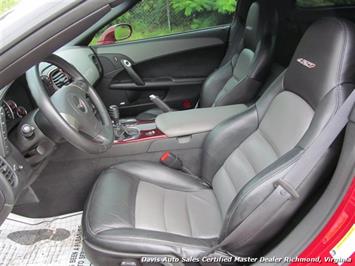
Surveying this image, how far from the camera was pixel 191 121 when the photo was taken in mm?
1959

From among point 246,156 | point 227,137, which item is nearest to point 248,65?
point 227,137

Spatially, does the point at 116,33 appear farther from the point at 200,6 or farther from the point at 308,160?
the point at 308,160

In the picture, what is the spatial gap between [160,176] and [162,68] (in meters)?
1.39

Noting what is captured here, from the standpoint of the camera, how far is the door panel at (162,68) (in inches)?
115

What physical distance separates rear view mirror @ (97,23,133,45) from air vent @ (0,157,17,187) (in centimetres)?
147

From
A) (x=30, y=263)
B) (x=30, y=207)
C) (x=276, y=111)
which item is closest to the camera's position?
(x=276, y=111)

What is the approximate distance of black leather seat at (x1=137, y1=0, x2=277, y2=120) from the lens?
2.13 m

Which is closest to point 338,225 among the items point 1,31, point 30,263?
point 1,31

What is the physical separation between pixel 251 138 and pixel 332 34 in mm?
520

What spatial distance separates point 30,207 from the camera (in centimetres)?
193

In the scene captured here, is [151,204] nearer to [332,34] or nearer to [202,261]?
[202,261]

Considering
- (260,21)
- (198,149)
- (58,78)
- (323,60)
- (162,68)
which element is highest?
(323,60)

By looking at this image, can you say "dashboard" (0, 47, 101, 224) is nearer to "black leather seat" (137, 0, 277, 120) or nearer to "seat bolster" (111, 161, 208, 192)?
"seat bolster" (111, 161, 208, 192)

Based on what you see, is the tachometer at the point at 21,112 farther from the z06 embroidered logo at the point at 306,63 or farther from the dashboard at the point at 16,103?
the z06 embroidered logo at the point at 306,63
